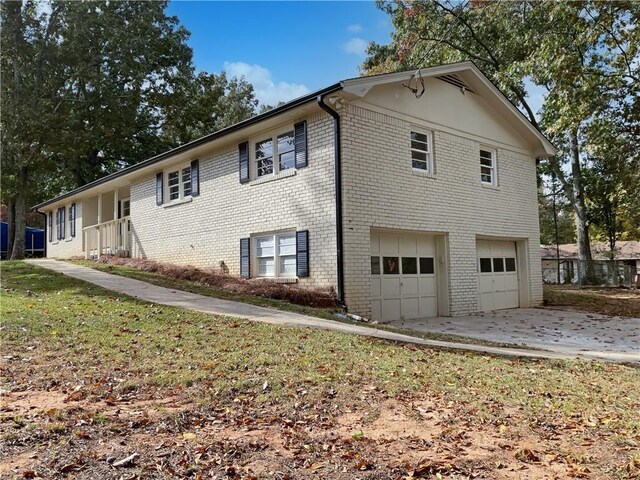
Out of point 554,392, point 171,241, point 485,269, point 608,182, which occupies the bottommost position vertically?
point 554,392

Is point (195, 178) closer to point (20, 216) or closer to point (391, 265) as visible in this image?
point (391, 265)

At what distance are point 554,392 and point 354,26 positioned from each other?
11.0m

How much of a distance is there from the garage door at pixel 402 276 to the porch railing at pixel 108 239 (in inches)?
444

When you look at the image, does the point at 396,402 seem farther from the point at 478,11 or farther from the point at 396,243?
the point at 478,11

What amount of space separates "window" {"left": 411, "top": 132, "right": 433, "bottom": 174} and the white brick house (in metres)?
0.04

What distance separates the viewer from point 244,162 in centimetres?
1344

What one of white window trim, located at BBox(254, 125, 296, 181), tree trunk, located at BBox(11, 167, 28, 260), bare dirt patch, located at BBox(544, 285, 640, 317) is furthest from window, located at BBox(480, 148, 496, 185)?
tree trunk, located at BBox(11, 167, 28, 260)

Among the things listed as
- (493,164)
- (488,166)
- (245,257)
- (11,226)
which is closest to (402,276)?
(245,257)

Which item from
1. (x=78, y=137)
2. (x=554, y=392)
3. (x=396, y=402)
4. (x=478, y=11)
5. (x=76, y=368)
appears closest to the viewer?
(x=396, y=402)

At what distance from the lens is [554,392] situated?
201 inches

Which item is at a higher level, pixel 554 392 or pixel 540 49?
pixel 540 49


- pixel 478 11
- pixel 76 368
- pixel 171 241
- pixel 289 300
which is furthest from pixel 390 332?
pixel 478 11

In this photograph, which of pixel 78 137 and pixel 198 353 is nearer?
pixel 198 353

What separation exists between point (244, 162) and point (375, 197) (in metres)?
4.03
